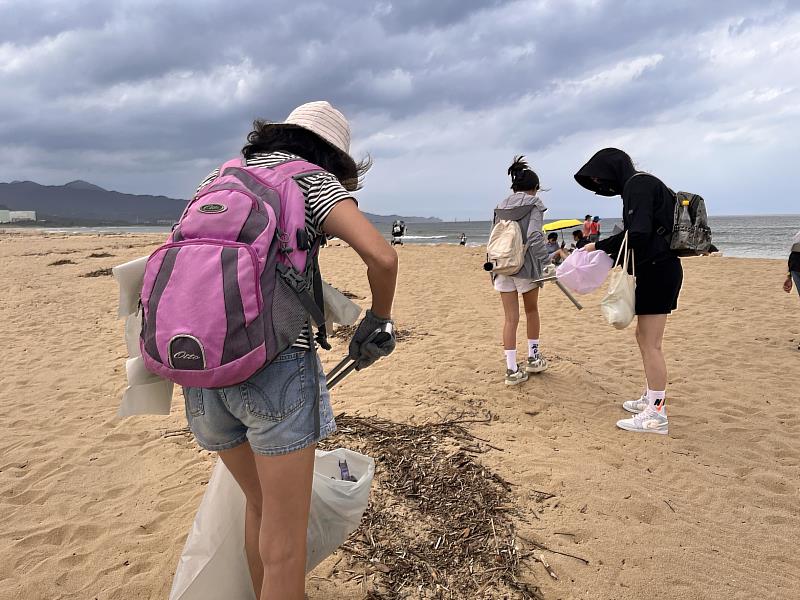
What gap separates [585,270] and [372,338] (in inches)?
101

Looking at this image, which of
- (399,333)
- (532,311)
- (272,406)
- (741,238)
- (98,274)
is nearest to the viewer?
(272,406)

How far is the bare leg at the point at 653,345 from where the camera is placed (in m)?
3.41

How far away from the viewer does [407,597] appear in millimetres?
2107

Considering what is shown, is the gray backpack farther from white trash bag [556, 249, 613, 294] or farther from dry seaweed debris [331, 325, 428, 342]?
dry seaweed debris [331, 325, 428, 342]

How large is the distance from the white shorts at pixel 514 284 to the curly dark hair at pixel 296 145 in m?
2.95

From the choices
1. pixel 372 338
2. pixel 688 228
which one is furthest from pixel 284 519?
pixel 688 228

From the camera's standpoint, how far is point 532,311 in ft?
14.8

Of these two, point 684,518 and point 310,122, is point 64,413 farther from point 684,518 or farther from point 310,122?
point 684,518

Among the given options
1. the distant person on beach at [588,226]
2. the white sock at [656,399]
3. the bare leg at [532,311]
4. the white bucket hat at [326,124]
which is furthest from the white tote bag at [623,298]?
the distant person on beach at [588,226]

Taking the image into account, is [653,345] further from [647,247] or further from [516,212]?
[516,212]

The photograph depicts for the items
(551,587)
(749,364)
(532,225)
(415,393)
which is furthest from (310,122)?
(749,364)

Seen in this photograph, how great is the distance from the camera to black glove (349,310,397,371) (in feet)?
5.09

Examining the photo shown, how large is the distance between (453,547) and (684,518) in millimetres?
1318

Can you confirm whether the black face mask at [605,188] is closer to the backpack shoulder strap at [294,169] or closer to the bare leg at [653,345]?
the bare leg at [653,345]
